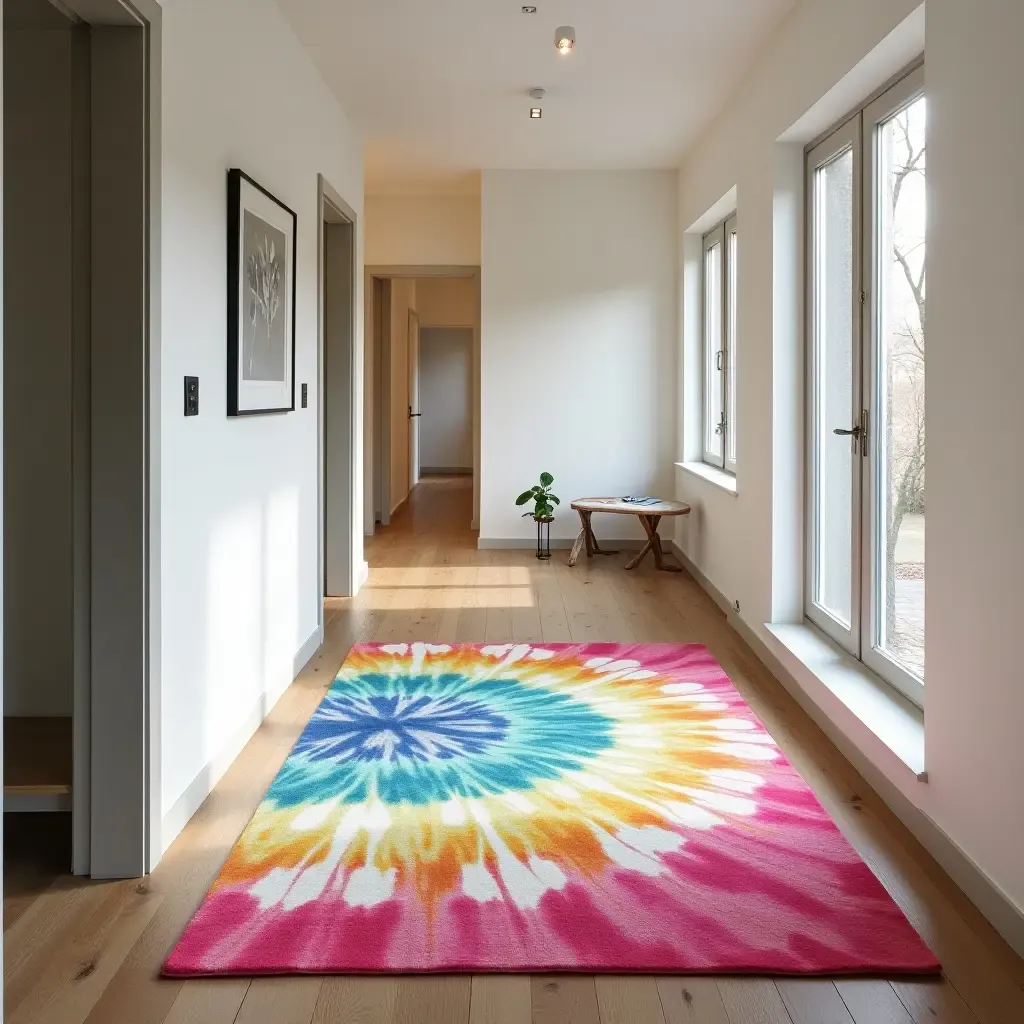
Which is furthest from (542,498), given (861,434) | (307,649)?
(861,434)

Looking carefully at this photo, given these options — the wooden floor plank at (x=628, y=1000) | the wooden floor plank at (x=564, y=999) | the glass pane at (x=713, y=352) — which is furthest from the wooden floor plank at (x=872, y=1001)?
the glass pane at (x=713, y=352)

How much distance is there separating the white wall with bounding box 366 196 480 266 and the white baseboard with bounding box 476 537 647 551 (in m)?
2.17

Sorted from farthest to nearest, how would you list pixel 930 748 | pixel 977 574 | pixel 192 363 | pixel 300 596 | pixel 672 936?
pixel 300 596
pixel 192 363
pixel 930 748
pixel 977 574
pixel 672 936

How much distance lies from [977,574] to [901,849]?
0.75 metres

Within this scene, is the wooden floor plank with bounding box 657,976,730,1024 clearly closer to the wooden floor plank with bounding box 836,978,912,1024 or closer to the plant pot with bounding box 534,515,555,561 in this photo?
the wooden floor plank with bounding box 836,978,912,1024

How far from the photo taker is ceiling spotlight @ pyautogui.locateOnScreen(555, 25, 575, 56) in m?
4.07

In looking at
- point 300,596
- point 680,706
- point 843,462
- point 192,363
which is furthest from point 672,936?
point 300,596

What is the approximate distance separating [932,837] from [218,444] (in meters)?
2.20

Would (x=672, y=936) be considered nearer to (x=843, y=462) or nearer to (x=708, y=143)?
(x=843, y=462)

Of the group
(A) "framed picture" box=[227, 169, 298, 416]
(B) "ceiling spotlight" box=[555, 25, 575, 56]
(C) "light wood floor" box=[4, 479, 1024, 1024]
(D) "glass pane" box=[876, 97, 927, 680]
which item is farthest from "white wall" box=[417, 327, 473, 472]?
(C) "light wood floor" box=[4, 479, 1024, 1024]

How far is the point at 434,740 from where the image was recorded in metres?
3.29

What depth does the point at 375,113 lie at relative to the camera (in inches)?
215

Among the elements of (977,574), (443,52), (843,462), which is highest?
(443,52)

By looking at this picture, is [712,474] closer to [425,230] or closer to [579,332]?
[579,332]
